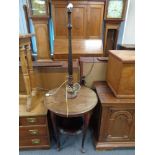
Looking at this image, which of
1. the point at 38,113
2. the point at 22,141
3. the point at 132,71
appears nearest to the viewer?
the point at 132,71

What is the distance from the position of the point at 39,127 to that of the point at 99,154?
693mm

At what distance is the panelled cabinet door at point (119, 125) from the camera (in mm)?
1309

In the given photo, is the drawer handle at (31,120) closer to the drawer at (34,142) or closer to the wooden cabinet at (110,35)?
the drawer at (34,142)

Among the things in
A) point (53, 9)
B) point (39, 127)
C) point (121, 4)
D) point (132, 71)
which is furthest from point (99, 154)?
point (121, 4)

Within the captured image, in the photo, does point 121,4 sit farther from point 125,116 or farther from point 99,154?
point 99,154

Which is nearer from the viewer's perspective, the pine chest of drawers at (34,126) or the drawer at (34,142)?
the pine chest of drawers at (34,126)

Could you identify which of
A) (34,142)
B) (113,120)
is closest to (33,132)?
(34,142)

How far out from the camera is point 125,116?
4.36 feet

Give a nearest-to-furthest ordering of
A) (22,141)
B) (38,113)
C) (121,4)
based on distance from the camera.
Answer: (38,113) → (22,141) → (121,4)

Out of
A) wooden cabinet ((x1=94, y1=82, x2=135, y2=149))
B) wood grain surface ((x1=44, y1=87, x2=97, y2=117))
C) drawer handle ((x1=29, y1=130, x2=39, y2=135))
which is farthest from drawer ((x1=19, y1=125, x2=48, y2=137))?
wooden cabinet ((x1=94, y1=82, x2=135, y2=149))

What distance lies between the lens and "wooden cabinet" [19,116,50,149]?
1.31m

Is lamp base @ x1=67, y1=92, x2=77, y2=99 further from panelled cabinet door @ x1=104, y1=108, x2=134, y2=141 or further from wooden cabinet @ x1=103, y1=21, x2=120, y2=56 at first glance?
wooden cabinet @ x1=103, y1=21, x2=120, y2=56

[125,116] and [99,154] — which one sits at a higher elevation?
[125,116]

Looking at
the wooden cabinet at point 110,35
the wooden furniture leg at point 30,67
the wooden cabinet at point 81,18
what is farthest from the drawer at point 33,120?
the wooden cabinet at point 110,35
